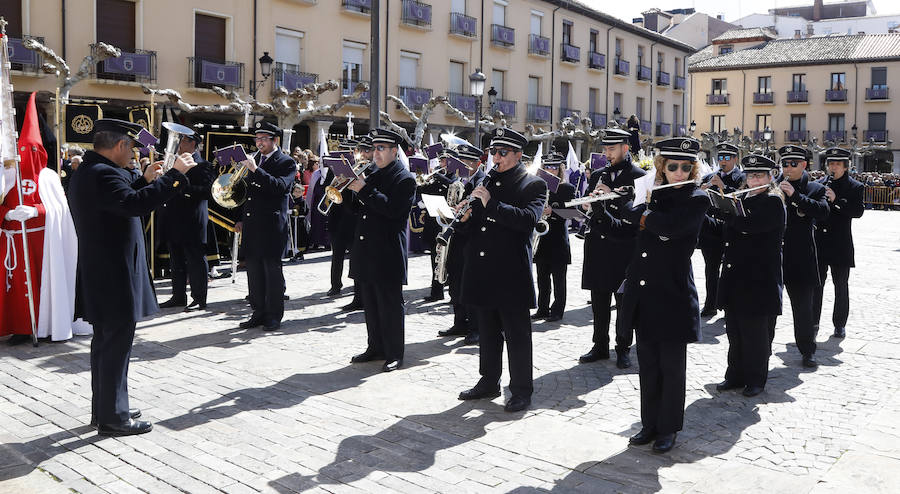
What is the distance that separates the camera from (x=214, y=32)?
24.5m

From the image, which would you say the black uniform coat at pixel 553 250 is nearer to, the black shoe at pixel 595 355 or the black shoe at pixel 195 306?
the black shoe at pixel 595 355

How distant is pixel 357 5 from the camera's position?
27.8 meters

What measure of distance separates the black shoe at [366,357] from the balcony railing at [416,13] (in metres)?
24.0

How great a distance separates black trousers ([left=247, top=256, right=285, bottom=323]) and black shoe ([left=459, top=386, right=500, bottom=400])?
3.16 metres

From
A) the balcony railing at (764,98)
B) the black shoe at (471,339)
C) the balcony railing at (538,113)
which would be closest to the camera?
the black shoe at (471,339)

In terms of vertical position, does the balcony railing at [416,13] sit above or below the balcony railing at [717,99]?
below

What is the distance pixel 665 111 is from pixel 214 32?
1235 inches

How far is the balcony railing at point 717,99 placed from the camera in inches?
2399

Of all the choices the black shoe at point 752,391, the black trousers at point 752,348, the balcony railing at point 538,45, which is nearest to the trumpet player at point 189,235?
the black trousers at point 752,348

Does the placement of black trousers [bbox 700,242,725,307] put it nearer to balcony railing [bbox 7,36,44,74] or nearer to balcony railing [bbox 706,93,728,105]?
balcony railing [bbox 7,36,44,74]

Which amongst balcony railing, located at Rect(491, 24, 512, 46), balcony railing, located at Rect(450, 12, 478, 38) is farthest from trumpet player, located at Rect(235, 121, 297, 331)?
balcony railing, located at Rect(491, 24, 512, 46)

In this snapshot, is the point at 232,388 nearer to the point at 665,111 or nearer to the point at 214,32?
the point at 214,32

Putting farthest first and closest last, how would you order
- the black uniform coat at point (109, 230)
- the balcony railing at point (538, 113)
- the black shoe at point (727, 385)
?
the balcony railing at point (538, 113)
the black shoe at point (727, 385)
the black uniform coat at point (109, 230)

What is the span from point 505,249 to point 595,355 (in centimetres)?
199
